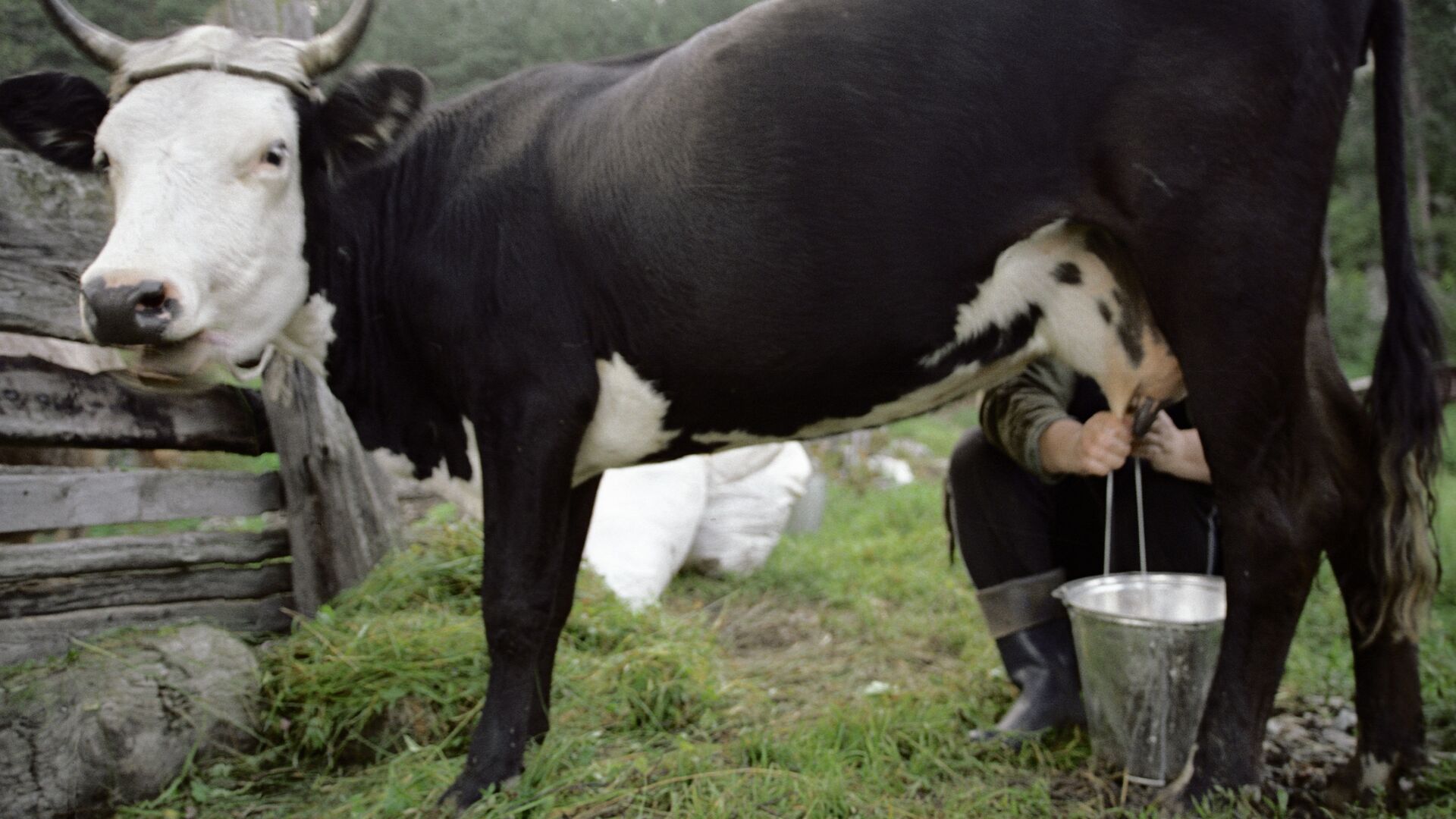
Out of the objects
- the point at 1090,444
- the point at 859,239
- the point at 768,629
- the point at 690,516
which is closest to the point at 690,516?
the point at 690,516

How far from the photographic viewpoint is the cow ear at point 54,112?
262 centimetres

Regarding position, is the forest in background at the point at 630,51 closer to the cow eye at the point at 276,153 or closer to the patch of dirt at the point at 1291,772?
the cow eye at the point at 276,153

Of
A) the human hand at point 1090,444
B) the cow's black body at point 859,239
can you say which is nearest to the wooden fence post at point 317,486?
the cow's black body at point 859,239

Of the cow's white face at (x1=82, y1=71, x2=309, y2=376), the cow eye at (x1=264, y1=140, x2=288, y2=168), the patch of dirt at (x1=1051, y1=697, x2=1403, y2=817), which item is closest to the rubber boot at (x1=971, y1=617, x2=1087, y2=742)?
the patch of dirt at (x1=1051, y1=697, x2=1403, y2=817)

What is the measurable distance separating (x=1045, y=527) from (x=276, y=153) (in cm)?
235

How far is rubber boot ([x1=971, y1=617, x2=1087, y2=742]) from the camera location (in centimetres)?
312

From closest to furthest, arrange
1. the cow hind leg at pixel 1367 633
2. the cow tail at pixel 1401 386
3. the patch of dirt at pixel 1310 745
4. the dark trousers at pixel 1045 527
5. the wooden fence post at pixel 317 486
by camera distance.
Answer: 1. the cow tail at pixel 1401 386
2. the cow hind leg at pixel 1367 633
3. the patch of dirt at pixel 1310 745
4. the dark trousers at pixel 1045 527
5. the wooden fence post at pixel 317 486

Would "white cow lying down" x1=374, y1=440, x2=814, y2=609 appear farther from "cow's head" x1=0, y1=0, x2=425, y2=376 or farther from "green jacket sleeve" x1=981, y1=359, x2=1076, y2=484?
"cow's head" x1=0, y1=0, x2=425, y2=376

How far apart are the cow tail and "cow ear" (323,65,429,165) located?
2155 millimetres

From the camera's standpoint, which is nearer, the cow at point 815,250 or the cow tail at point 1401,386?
the cow at point 815,250

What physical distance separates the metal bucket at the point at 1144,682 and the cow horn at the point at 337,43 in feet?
7.25

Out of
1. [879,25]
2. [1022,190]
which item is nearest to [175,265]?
[879,25]

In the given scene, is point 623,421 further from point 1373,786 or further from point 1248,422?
point 1373,786

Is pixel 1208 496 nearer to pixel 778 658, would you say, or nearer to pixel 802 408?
pixel 802 408
